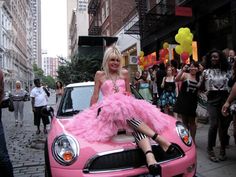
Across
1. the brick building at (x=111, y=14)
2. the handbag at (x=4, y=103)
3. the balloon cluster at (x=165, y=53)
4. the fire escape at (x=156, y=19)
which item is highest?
the brick building at (x=111, y=14)

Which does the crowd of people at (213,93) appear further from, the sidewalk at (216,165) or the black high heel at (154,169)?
the black high heel at (154,169)

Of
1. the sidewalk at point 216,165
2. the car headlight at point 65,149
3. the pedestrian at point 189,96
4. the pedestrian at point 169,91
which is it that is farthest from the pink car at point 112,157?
the pedestrian at point 169,91

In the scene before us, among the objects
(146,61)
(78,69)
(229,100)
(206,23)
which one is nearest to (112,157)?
(229,100)

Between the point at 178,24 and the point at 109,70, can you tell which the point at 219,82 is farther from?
the point at 178,24

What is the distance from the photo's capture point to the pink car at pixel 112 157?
12.1ft

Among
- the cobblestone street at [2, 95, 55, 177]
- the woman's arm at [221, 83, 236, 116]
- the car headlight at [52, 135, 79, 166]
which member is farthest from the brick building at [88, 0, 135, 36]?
the car headlight at [52, 135, 79, 166]

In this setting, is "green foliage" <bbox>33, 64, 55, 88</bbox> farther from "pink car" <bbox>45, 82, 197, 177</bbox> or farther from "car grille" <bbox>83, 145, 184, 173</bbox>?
"car grille" <bbox>83, 145, 184, 173</bbox>

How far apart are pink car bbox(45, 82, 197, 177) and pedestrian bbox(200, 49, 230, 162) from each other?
1.87 meters

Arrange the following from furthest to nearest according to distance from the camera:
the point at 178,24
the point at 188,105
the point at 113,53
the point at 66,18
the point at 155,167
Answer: the point at 66,18
the point at 178,24
the point at 188,105
the point at 113,53
the point at 155,167

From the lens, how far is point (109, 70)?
183 inches

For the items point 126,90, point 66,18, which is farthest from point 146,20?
point 66,18

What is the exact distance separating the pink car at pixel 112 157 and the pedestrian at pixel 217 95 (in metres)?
1.87

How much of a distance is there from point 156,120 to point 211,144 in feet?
7.33

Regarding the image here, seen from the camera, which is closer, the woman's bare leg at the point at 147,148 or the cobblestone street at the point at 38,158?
the woman's bare leg at the point at 147,148
